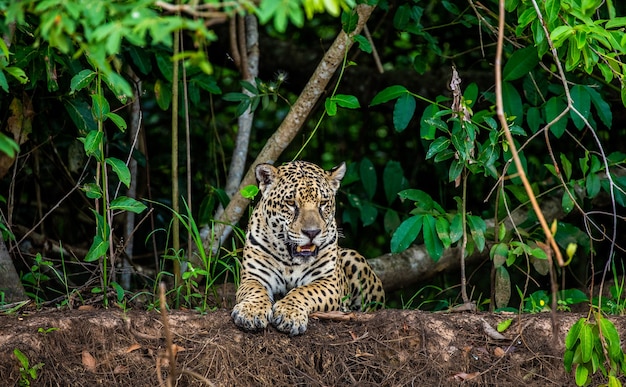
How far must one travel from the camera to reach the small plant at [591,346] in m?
5.52

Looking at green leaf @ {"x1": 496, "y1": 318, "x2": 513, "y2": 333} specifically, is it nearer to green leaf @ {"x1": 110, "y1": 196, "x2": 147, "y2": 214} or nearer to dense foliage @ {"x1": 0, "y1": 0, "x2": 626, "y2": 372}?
dense foliage @ {"x1": 0, "y1": 0, "x2": 626, "y2": 372}

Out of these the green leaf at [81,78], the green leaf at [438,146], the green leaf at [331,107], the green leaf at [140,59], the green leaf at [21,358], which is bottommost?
the green leaf at [21,358]

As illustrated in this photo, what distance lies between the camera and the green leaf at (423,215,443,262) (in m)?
7.50

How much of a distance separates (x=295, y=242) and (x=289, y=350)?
1.07m

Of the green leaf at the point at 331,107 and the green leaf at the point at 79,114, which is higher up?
the green leaf at the point at 331,107

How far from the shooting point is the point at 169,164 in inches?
400

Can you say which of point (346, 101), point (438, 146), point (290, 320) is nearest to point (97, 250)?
point (290, 320)

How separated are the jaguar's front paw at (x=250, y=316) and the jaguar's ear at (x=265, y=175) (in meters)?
1.35

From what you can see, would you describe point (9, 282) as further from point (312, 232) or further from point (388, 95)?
point (388, 95)

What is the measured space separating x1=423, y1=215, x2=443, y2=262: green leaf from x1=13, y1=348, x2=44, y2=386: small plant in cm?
309

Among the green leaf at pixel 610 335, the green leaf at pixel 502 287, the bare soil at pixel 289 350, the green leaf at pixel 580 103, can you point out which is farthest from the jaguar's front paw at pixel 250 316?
the green leaf at pixel 580 103

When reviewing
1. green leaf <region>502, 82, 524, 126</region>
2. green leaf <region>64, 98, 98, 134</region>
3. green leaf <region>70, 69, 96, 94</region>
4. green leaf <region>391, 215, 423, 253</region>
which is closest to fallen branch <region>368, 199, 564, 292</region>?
green leaf <region>502, 82, 524, 126</region>

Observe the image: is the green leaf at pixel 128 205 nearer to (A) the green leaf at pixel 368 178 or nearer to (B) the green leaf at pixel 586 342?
(B) the green leaf at pixel 586 342

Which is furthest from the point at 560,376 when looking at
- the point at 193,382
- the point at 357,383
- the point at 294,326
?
the point at 193,382
